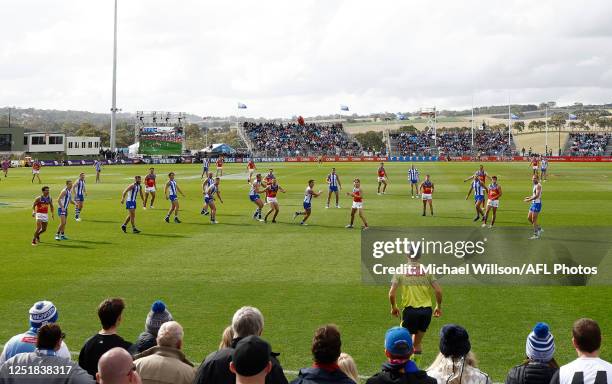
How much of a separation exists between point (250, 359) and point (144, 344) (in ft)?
8.92

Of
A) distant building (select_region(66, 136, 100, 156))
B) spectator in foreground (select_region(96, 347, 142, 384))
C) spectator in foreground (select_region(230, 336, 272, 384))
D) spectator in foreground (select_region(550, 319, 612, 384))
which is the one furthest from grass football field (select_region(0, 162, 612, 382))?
A: distant building (select_region(66, 136, 100, 156))

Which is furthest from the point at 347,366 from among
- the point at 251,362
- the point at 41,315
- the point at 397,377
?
the point at 41,315

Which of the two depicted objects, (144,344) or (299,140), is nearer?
(144,344)

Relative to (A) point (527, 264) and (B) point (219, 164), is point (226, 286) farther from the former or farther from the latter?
(B) point (219, 164)

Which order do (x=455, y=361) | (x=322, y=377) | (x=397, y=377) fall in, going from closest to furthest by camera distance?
(x=322, y=377)
(x=397, y=377)
(x=455, y=361)

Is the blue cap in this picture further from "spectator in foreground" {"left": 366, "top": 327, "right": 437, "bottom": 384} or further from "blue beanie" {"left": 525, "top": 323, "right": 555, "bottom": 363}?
"blue beanie" {"left": 525, "top": 323, "right": 555, "bottom": 363}

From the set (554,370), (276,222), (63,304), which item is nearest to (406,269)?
(554,370)

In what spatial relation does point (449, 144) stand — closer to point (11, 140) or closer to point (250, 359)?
point (11, 140)

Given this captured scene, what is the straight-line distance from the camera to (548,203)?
120 feet

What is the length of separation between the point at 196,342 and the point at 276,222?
17.1 metres

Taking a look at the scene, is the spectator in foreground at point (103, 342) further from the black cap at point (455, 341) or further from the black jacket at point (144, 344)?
the black cap at point (455, 341)

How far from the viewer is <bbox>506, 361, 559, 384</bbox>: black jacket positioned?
6.16 m

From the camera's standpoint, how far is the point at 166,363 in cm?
608

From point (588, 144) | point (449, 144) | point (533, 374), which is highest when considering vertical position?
point (588, 144)
